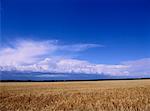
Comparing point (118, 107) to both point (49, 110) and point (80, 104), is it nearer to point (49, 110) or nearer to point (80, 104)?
point (80, 104)

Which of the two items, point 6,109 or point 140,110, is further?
point 6,109

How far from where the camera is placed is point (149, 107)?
17141 mm

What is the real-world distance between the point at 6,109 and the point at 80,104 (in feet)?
18.4

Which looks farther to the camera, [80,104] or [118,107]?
[80,104]

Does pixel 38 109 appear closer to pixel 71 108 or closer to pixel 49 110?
pixel 49 110

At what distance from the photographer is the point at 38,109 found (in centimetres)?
1739

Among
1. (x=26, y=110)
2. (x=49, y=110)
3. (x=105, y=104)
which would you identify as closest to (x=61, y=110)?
(x=49, y=110)

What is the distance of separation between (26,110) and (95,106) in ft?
16.4

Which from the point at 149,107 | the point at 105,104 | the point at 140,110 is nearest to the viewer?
the point at 140,110

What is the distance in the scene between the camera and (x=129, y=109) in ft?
53.8

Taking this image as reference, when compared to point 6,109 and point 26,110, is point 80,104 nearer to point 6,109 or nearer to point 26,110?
point 26,110

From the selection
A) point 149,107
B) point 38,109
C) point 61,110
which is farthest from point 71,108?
point 149,107

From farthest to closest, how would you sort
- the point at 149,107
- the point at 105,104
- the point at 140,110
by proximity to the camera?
1. the point at 105,104
2. the point at 149,107
3. the point at 140,110

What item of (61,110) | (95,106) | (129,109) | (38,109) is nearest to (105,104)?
(95,106)
